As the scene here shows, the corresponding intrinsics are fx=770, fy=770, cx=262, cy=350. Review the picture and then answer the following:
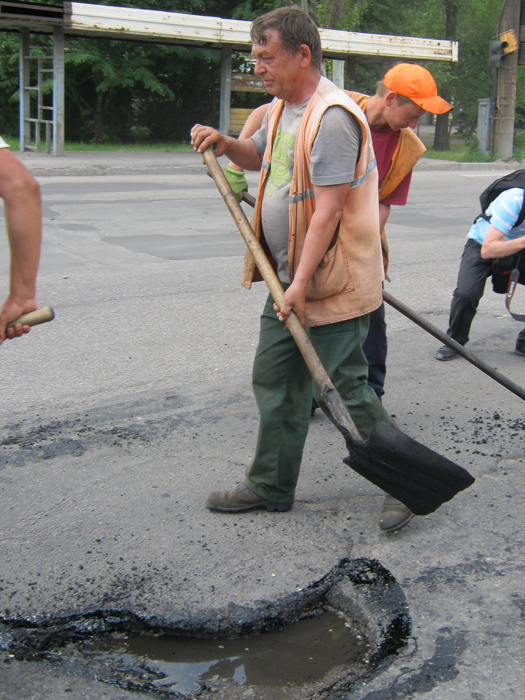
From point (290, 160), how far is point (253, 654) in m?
1.66

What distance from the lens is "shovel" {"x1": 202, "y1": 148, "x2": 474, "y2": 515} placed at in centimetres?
259

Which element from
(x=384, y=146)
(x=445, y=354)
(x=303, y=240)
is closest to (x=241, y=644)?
(x=303, y=240)

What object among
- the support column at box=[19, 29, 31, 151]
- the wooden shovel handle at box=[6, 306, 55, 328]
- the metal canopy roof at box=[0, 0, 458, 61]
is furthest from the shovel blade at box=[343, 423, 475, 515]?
the support column at box=[19, 29, 31, 151]

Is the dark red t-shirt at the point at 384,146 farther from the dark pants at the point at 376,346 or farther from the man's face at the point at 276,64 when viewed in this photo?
the man's face at the point at 276,64

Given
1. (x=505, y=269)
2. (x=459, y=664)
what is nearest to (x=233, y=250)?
(x=505, y=269)

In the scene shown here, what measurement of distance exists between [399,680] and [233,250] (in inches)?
253

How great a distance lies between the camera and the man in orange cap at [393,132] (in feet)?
10.5

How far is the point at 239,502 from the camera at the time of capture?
10.2 feet

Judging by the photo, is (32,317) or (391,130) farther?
(391,130)

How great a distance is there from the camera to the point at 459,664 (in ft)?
7.39

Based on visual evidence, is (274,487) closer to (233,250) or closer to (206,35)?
(233,250)

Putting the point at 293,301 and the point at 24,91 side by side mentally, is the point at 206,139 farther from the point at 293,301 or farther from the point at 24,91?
the point at 24,91

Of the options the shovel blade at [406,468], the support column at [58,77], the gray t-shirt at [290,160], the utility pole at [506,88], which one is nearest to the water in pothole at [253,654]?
the shovel blade at [406,468]

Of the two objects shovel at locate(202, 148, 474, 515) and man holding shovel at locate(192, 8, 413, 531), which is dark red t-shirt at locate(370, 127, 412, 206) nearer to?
man holding shovel at locate(192, 8, 413, 531)
